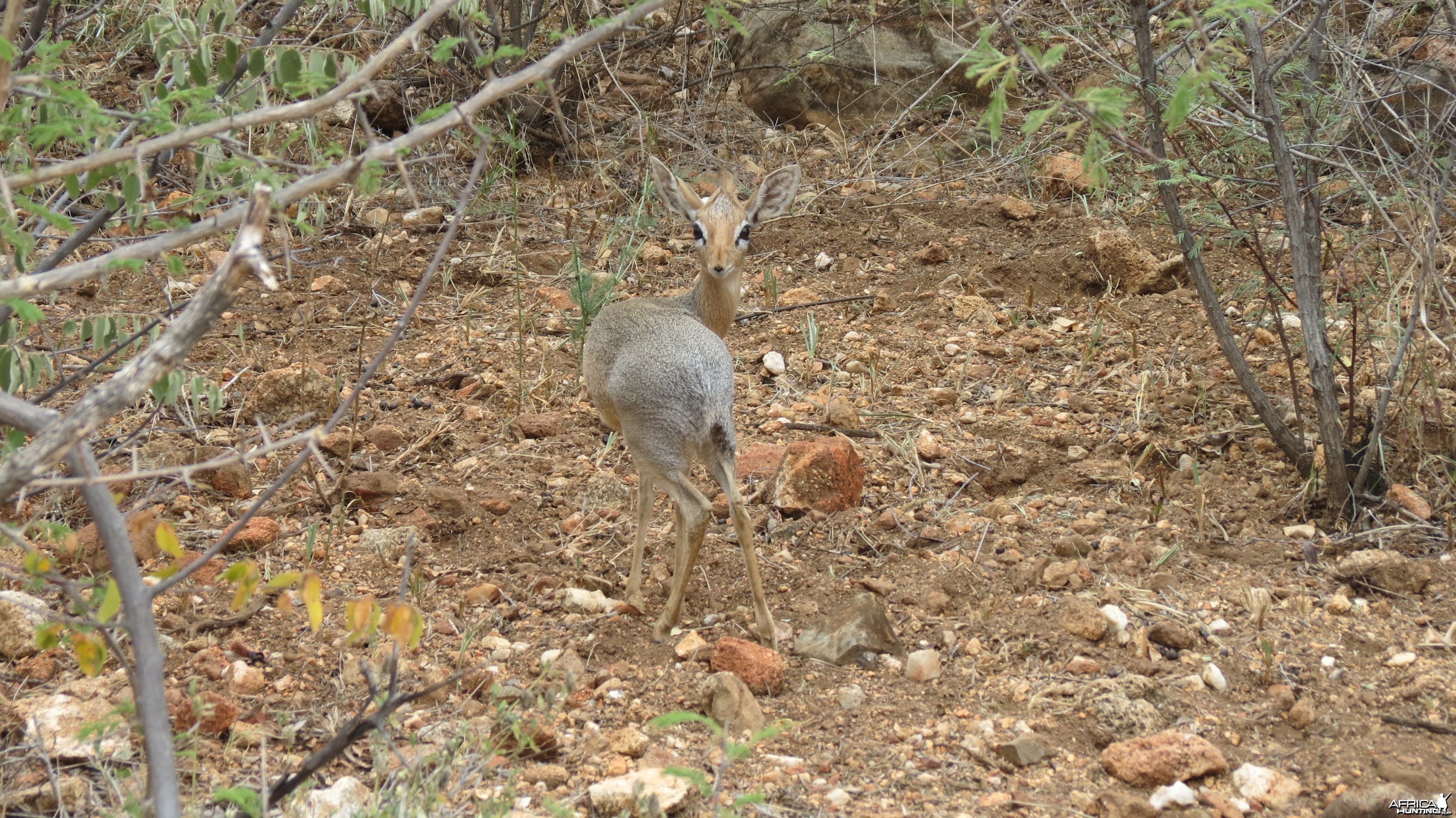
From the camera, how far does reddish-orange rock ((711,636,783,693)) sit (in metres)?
3.81

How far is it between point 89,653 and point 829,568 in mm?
2857

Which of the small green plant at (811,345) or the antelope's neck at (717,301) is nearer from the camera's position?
the antelope's neck at (717,301)

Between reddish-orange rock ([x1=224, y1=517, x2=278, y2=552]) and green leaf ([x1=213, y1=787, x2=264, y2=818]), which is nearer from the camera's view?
green leaf ([x1=213, y1=787, x2=264, y2=818])

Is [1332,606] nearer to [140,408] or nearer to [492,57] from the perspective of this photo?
[492,57]

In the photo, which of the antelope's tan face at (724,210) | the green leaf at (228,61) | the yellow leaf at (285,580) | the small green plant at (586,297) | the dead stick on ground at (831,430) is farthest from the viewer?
the small green plant at (586,297)

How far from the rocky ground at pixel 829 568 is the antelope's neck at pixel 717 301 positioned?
1.89 ft

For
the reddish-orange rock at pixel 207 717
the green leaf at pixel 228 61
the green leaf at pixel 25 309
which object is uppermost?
the green leaf at pixel 228 61

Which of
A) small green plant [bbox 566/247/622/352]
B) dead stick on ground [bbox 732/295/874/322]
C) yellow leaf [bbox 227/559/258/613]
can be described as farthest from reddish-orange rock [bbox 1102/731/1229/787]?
dead stick on ground [bbox 732/295/874/322]

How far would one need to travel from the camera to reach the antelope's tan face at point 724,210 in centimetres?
540

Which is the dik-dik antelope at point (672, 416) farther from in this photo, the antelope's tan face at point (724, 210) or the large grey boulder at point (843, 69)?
the large grey boulder at point (843, 69)

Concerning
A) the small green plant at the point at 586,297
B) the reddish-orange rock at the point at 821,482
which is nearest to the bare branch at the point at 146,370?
the reddish-orange rock at the point at 821,482

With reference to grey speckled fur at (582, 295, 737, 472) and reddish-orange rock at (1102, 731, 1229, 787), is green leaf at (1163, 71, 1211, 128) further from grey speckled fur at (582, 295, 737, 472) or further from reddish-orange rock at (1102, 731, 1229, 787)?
grey speckled fur at (582, 295, 737, 472)

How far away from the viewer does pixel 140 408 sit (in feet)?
18.4

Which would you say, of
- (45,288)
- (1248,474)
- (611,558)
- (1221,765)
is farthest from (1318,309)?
(45,288)
